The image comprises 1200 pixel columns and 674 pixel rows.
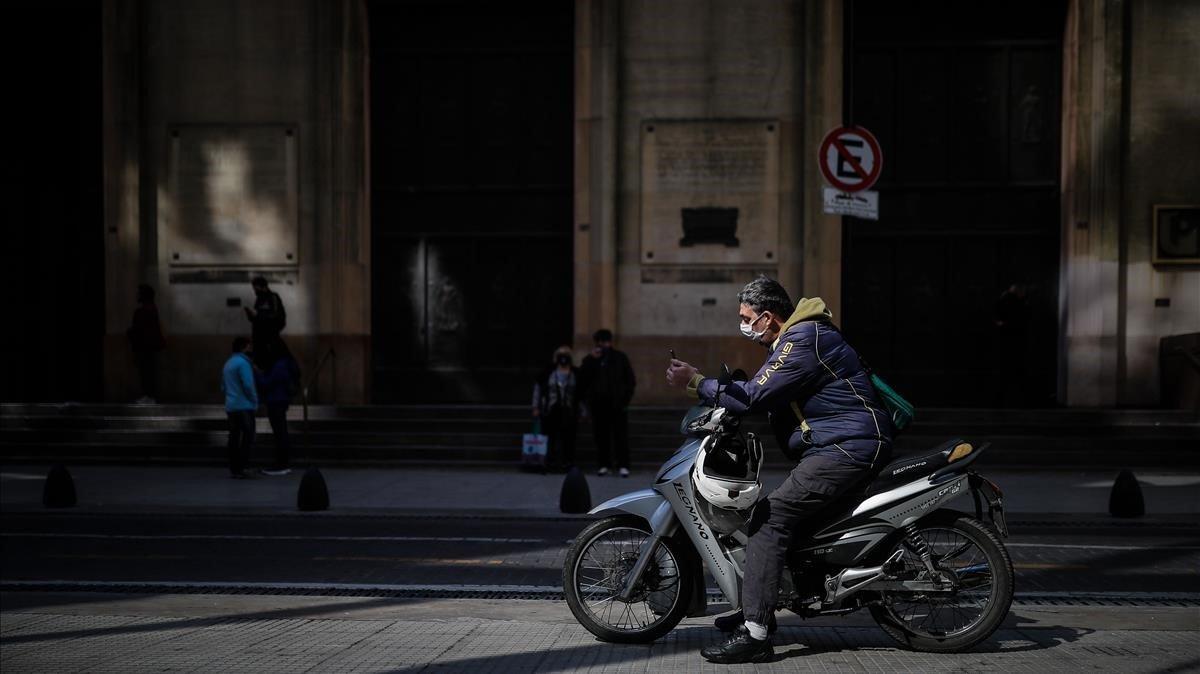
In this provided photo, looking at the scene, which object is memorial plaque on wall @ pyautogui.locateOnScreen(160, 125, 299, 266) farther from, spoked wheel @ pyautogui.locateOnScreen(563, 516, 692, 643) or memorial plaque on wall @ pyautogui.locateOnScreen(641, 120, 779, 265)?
spoked wheel @ pyautogui.locateOnScreen(563, 516, 692, 643)

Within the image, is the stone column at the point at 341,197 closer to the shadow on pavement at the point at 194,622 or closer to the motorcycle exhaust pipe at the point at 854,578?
the shadow on pavement at the point at 194,622

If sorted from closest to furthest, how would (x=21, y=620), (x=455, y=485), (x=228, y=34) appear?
1. (x=21, y=620)
2. (x=455, y=485)
3. (x=228, y=34)

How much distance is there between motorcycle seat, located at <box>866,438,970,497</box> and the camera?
18.9 feet

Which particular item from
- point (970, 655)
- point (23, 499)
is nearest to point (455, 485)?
point (23, 499)

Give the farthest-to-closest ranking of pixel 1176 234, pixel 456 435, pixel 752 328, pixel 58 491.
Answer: pixel 1176 234
pixel 456 435
pixel 58 491
pixel 752 328

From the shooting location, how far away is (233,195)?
1966 centimetres

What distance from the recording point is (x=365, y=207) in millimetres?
19828

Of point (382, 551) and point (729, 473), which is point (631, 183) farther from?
point (729, 473)

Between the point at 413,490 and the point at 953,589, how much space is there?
30.1 feet

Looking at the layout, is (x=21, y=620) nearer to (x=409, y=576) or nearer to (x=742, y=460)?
(x=409, y=576)

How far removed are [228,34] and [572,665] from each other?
16676 millimetres

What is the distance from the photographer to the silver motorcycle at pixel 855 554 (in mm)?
5742

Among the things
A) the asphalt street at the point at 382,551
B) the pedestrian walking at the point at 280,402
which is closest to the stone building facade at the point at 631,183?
the pedestrian walking at the point at 280,402

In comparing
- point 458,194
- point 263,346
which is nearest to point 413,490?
point 263,346
